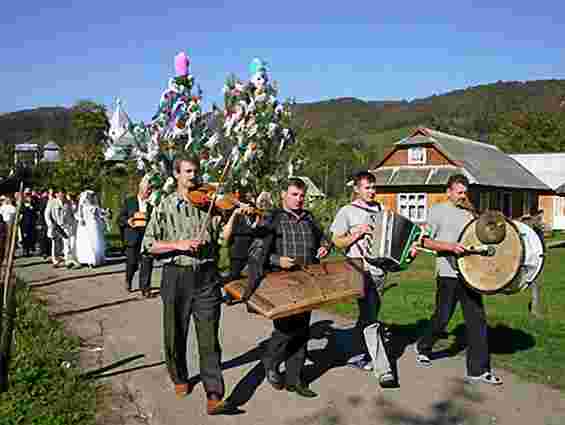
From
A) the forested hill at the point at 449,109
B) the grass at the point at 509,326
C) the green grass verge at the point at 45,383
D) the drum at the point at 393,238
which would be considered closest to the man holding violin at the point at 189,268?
the green grass verge at the point at 45,383

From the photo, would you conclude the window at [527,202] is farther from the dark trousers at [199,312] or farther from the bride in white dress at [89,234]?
the dark trousers at [199,312]

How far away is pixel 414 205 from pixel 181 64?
27.0 metres

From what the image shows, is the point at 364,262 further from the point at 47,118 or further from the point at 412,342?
the point at 47,118

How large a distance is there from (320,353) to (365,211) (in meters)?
2.04

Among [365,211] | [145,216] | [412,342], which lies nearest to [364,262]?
[365,211]

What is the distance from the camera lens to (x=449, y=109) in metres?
115

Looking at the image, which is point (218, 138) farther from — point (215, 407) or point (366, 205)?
point (215, 407)

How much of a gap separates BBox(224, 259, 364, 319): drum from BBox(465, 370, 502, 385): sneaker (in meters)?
1.68

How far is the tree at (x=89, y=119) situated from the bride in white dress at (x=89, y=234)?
5452cm

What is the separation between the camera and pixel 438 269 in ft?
22.5

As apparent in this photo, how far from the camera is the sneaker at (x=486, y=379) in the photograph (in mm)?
6352

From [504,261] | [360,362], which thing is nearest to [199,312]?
[360,362]

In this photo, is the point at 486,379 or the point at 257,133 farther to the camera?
the point at 257,133

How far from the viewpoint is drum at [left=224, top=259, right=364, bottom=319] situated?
5.43 meters
